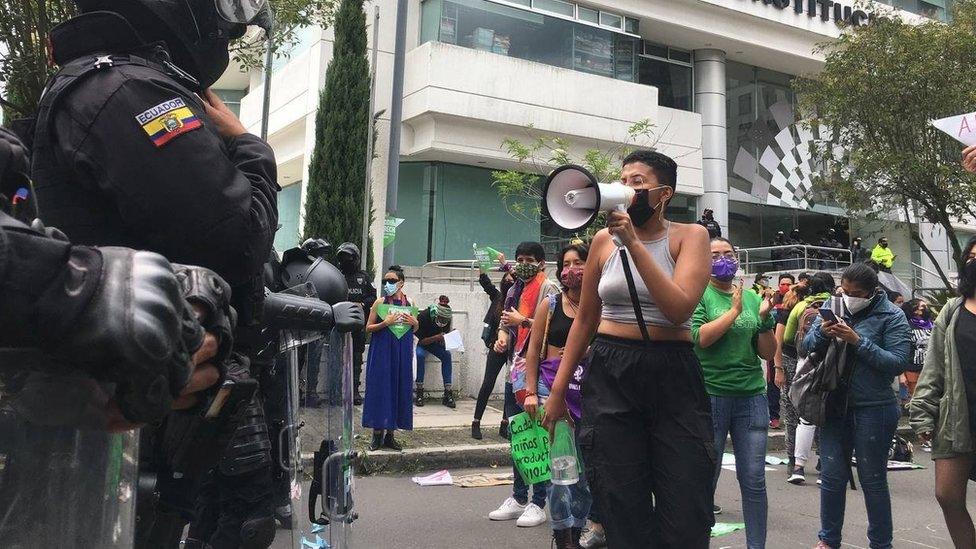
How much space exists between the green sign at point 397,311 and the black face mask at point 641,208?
4962mm

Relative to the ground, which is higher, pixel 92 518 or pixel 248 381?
pixel 248 381

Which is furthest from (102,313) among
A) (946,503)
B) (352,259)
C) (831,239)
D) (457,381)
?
(831,239)

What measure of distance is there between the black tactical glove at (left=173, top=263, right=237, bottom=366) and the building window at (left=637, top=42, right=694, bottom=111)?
21055 millimetres

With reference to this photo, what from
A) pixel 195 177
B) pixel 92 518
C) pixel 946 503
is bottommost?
pixel 946 503

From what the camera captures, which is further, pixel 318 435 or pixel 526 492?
pixel 526 492

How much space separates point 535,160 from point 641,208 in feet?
48.3

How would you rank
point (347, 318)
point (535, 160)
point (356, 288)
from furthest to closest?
point (535, 160) → point (356, 288) → point (347, 318)

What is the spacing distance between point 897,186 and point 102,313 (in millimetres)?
16609

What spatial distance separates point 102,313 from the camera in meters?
0.96

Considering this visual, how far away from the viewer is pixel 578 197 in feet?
9.52

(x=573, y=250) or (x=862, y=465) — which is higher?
(x=573, y=250)

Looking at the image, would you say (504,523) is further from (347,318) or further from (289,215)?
(289,215)

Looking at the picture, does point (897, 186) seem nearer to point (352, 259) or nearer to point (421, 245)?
point (421, 245)

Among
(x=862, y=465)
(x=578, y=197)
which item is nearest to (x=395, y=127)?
(x=862, y=465)
